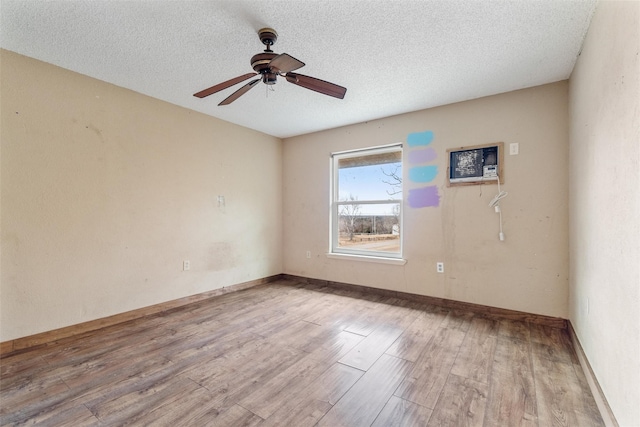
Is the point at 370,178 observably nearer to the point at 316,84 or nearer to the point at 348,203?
the point at 348,203

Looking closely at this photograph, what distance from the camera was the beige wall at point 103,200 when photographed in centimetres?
225

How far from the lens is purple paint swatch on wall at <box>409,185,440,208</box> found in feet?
11.1

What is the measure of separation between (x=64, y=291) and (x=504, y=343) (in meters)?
3.94

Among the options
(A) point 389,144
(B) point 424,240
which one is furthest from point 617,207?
(A) point 389,144

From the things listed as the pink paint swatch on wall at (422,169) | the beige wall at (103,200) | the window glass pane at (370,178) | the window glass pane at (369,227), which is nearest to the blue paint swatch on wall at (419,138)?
the pink paint swatch on wall at (422,169)

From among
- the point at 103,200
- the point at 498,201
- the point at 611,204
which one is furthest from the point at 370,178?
the point at 103,200

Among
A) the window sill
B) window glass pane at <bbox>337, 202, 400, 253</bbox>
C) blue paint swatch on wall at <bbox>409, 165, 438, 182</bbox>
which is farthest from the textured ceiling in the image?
the window sill

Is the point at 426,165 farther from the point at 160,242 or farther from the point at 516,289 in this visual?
the point at 160,242

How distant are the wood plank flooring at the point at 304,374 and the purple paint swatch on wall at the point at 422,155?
1.86m

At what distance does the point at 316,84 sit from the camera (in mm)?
2014

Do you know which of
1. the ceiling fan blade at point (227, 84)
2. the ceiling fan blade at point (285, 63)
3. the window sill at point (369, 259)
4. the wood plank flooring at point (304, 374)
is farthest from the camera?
the window sill at point (369, 259)

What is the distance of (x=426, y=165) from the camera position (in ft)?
11.3

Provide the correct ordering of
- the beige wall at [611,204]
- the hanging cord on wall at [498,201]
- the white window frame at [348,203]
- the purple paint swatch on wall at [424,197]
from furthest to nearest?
the white window frame at [348,203] → the purple paint swatch on wall at [424,197] → the hanging cord on wall at [498,201] → the beige wall at [611,204]

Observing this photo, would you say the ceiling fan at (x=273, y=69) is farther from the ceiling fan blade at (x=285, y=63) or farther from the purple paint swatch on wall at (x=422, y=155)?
the purple paint swatch on wall at (x=422, y=155)
